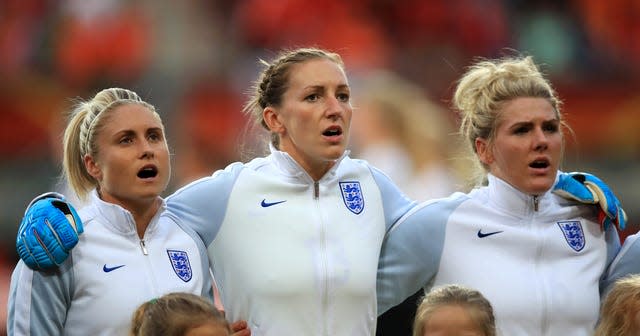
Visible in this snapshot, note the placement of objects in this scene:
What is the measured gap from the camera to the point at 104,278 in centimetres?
351

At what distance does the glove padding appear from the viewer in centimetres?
400

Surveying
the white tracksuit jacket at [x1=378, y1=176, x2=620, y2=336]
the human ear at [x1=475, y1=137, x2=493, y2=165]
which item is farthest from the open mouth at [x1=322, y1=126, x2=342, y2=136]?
the human ear at [x1=475, y1=137, x2=493, y2=165]

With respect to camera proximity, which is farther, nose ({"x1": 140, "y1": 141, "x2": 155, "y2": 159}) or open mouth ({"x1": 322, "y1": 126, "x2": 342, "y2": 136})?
open mouth ({"x1": 322, "y1": 126, "x2": 342, "y2": 136})

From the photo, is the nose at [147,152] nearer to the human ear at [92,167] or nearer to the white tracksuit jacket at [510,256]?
the human ear at [92,167]

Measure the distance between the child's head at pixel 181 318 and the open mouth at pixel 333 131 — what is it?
948mm

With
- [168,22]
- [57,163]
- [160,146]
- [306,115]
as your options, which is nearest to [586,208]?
[306,115]

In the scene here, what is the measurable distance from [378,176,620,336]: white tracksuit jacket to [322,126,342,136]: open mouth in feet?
1.20

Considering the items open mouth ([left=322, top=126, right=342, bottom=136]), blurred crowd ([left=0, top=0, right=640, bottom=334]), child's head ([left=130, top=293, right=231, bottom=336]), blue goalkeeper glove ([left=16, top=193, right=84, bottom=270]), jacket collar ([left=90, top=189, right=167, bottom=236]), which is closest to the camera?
child's head ([left=130, top=293, right=231, bottom=336])

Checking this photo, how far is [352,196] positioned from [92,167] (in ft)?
2.74

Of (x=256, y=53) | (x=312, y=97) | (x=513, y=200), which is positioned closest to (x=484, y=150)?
(x=513, y=200)

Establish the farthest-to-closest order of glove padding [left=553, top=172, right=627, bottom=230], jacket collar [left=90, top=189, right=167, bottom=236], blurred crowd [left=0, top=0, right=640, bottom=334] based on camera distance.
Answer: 1. blurred crowd [left=0, top=0, right=640, bottom=334]
2. glove padding [left=553, top=172, right=627, bottom=230]
3. jacket collar [left=90, top=189, right=167, bottom=236]

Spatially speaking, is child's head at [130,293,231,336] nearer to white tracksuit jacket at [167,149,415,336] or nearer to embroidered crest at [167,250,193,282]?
embroidered crest at [167,250,193,282]

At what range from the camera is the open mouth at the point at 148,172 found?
3.64 meters

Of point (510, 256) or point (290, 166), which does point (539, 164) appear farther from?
point (290, 166)
